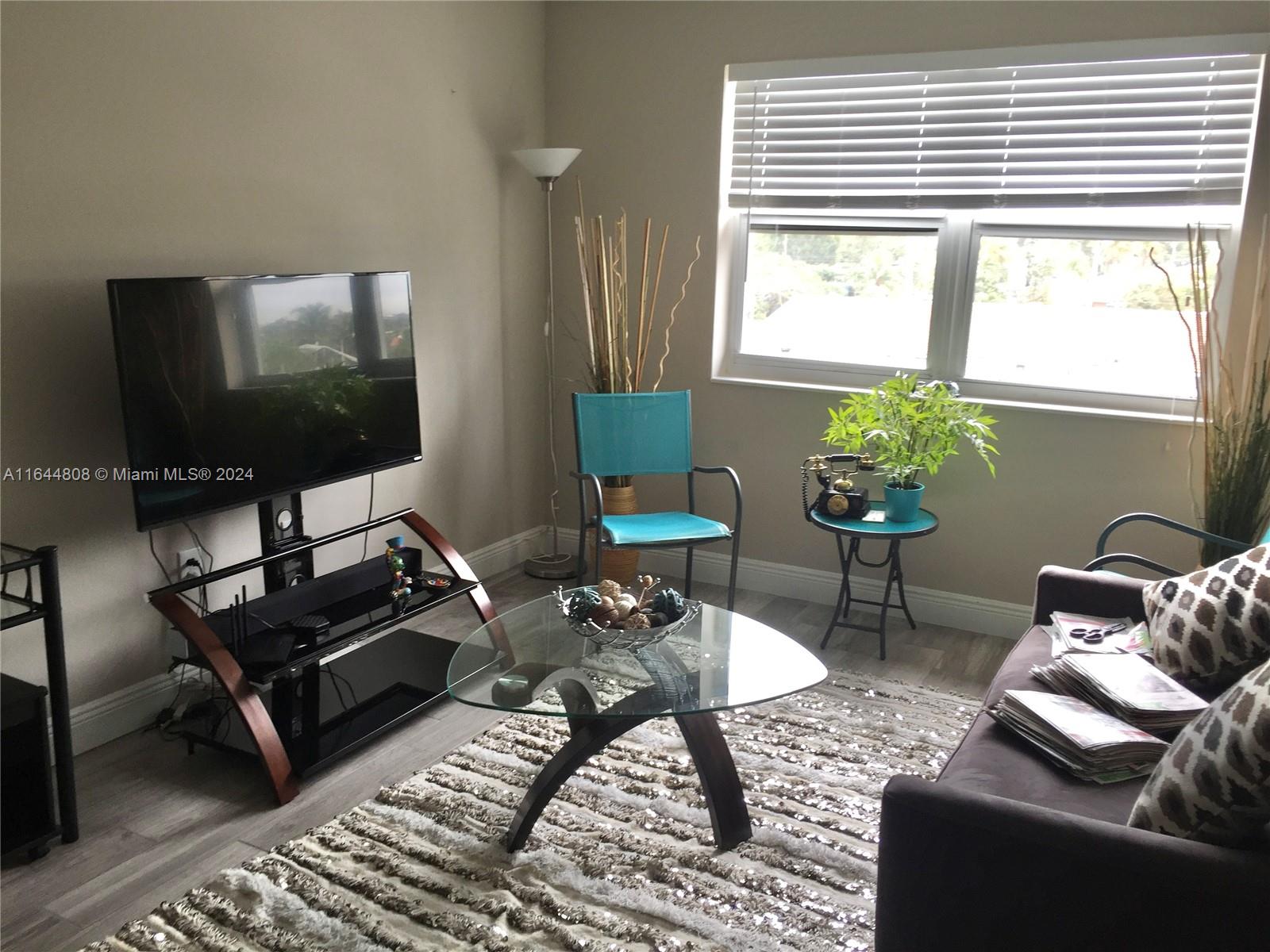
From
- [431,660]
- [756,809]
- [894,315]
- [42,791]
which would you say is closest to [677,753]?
[756,809]

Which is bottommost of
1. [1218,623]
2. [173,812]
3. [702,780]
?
[173,812]

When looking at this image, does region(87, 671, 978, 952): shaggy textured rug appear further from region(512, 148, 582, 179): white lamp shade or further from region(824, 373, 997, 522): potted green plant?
region(512, 148, 582, 179): white lamp shade

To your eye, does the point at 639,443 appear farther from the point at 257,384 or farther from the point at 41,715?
the point at 41,715

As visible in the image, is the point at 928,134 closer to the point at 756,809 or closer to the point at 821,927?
the point at 756,809

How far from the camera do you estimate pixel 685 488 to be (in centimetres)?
419

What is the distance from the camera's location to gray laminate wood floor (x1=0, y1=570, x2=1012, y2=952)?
6.80 feet

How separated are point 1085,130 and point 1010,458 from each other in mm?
1147

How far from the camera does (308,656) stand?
2.63 metres

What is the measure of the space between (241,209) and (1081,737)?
2.64 meters

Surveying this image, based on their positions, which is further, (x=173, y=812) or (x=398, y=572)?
(x=398, y=572)

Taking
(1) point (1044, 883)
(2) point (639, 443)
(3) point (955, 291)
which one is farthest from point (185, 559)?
(3) point (955, 291)

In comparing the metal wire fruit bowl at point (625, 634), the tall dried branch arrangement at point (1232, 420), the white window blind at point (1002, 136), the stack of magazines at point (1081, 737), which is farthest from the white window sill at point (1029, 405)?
the metal wire fruit bowl at point (625, 634)

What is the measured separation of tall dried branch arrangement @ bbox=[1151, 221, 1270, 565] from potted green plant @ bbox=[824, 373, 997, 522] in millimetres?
654

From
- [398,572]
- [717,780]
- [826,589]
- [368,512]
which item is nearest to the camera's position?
[717,780]
